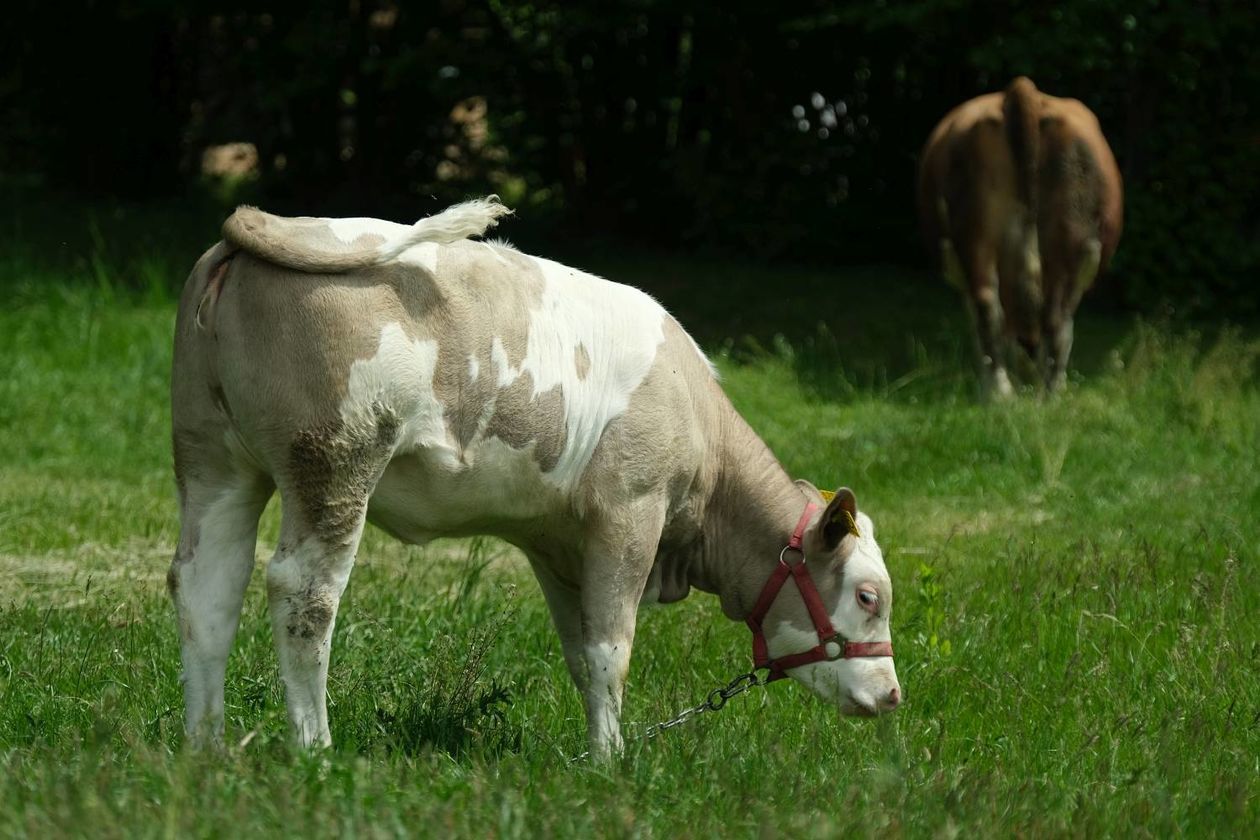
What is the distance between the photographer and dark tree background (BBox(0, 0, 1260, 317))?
1345 centimetres

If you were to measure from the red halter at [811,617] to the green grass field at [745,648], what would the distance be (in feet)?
0.67

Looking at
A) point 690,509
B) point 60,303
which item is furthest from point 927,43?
point 690,509

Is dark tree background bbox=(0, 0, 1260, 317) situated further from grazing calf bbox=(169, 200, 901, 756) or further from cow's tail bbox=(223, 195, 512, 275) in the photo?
cow's tail bbox=(223, 195, 512, 275)

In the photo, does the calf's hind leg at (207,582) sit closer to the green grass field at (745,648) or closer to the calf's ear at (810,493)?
the green grass field at (745,648)

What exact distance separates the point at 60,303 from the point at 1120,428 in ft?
22.3

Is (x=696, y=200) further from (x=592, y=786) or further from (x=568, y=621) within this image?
(x=592, y=786)

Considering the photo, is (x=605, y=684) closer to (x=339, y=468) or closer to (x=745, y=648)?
(x=339, y=468)

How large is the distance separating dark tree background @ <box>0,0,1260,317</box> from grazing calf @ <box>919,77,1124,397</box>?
250 centimetres

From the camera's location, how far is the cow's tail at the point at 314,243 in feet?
12.9

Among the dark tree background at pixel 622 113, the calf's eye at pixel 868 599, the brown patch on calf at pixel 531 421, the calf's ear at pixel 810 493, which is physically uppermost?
the brown patch on calf at pixel 531 421

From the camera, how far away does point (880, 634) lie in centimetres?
474

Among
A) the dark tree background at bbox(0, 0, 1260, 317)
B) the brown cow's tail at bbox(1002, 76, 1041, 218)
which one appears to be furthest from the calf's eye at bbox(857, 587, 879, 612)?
the dark tree background at bbox(0, 0, 1260, 317)

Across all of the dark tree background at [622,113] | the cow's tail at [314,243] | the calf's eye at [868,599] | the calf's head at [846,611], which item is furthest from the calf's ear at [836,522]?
the dark tree background at [622,113]

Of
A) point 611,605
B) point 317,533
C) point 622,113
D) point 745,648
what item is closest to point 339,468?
point 317,533
